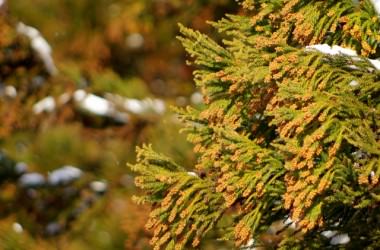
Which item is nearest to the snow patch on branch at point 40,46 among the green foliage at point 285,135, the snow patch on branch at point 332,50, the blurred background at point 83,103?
the blurred background at point 83,103

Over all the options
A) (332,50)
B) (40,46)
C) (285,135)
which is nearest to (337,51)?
(332,50)

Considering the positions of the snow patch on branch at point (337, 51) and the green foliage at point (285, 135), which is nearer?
the green foliage at point (285, 135)

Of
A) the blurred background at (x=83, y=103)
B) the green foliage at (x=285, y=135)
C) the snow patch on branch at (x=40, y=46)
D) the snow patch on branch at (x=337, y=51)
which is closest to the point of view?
the green foliage at (x=285, y=135)

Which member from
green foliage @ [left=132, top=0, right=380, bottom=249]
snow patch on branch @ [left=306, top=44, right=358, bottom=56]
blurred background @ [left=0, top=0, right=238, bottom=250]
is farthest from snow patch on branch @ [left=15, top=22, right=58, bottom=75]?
snow patch on branch @ [left=306, top=44, right=358, bottom=56]

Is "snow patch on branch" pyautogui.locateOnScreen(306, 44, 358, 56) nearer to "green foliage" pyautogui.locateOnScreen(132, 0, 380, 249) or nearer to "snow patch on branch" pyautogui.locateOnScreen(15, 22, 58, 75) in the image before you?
"green foliage" pyautogui.locateOnScreen(132, 0, 380, 249)

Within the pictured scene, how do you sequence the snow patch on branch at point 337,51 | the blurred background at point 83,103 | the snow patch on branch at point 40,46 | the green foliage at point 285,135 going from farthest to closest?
the snow patch on branch at point 40,46
the blurred background at point 83,103
the snow patch on branch at point 337,51
the green foliage at point 285,135

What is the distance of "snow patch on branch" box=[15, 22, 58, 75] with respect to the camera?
633cm

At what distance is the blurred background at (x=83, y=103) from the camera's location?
4.92m

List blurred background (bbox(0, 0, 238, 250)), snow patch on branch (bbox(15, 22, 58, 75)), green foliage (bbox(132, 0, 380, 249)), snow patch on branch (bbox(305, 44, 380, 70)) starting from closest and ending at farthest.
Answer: green foliage (bbox(132, 0, 380, 249)) < snow patch on branch (bbox(305, 44, 380, 70)) < blurred background (bbox(0, 0, 238, 250)) < snow patch on branch (bbox(15, 22, 58, 75))

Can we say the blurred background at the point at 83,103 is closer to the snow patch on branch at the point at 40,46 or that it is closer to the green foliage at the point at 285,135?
the snow patch on branch at the point at 40,46

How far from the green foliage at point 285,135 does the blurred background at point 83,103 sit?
1711 millimetres

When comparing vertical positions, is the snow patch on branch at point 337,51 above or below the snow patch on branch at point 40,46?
below

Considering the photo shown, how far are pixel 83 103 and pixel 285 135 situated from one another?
4.19 m

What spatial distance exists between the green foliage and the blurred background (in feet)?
5.61
